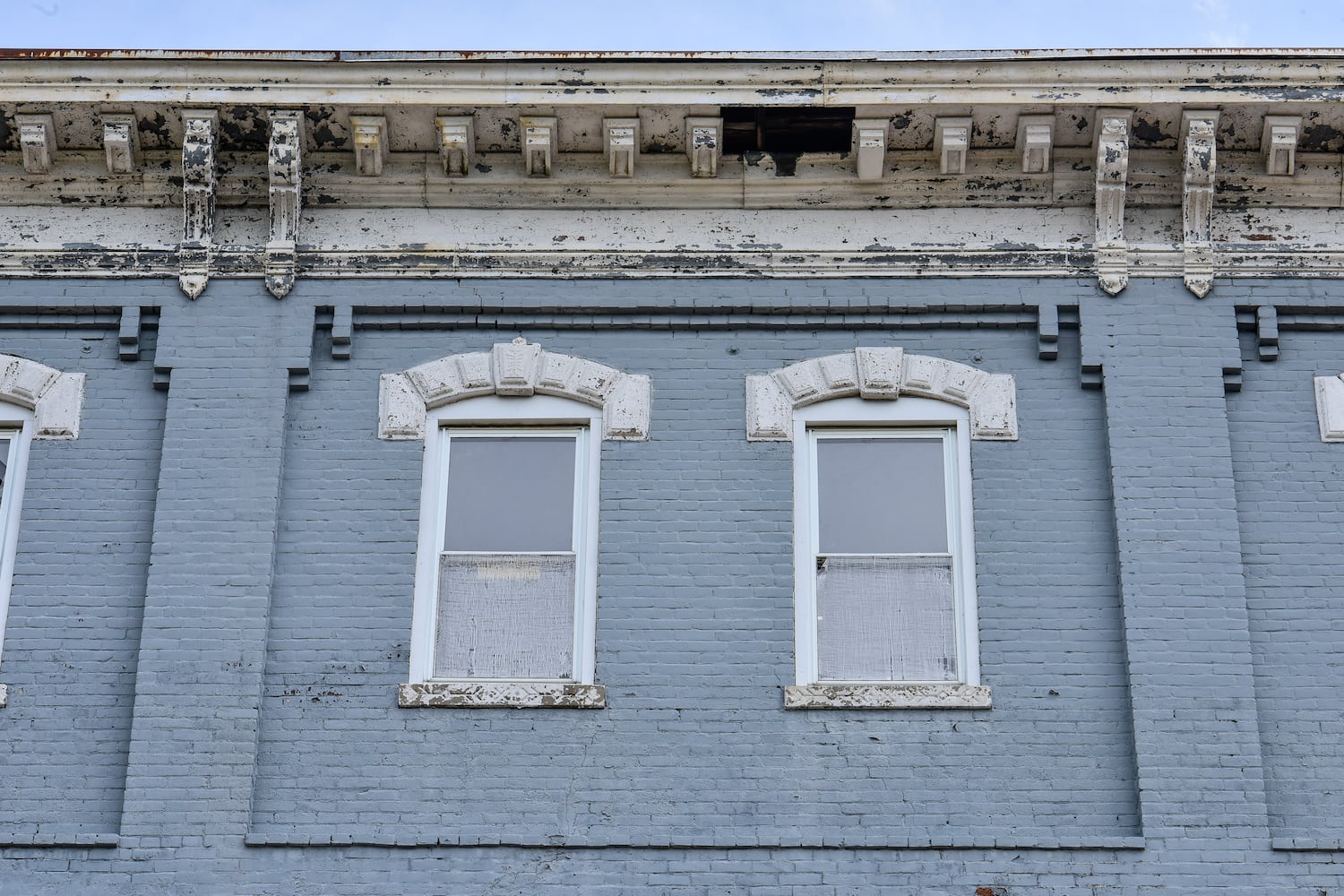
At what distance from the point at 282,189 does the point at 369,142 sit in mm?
595

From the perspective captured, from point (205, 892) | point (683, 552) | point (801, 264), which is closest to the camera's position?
point (205, 892)

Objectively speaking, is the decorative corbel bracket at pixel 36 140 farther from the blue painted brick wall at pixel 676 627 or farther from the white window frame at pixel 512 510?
the white window frame at pixel 512 510

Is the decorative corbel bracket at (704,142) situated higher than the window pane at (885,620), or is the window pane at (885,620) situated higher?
the decorative corbel bracket at (704,142)

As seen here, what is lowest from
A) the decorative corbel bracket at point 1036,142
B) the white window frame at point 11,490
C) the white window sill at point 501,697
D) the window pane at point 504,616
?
the white window sill at point 501,697

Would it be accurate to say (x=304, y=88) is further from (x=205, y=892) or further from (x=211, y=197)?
(x=205, y=892)

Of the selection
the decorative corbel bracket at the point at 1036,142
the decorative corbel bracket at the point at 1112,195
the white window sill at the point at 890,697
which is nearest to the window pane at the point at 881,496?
the white window sill at the point at 890,697

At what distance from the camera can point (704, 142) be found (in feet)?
35.5

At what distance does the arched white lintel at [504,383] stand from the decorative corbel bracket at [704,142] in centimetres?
140

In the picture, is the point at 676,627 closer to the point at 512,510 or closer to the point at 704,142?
the point at 512,510

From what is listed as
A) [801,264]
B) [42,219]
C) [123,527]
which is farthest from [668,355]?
[42,219]

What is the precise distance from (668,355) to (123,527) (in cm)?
328

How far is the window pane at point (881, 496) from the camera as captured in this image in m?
10.3

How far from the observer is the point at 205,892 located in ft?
30.4

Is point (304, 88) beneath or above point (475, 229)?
above
